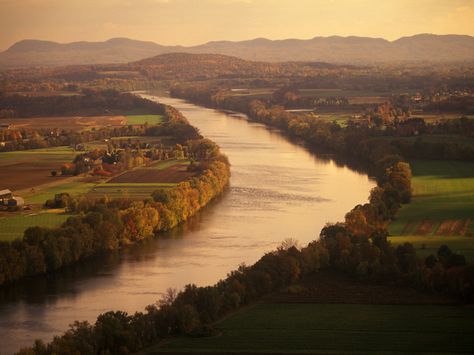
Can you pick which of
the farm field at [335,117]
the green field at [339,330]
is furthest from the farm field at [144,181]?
the farm field at [335,117]

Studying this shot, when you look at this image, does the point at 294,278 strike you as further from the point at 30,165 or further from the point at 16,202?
the point at 30,165

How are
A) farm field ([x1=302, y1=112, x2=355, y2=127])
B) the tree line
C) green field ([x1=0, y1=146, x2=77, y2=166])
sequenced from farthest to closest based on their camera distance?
1. farm field ([x1=302, y1=112, x2=355, y2=127])
2. green field ([x1=0, y1=146, x2=77, y2=166])
3. the tree line

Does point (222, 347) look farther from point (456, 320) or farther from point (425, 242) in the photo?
point (425, 242)

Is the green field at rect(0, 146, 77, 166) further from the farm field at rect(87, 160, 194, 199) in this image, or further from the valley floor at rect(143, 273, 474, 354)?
the valley floor at rect(143, 273, 474, 354)

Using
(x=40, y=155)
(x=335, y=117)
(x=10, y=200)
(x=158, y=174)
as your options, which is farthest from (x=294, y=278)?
(x=335, y=117)

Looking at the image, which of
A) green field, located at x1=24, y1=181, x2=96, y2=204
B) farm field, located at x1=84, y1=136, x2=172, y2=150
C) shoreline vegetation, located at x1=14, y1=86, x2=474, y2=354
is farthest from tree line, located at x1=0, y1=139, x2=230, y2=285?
farm field, located at x1=84, y1=136, x2=172, y2=150

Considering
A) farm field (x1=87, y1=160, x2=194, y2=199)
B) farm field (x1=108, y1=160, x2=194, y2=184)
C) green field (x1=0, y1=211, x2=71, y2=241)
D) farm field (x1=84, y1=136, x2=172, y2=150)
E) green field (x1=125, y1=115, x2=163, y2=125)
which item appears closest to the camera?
green field (x1=0, y1=211, x2=71, y2=241)

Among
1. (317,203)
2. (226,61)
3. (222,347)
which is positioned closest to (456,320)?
(222,347)

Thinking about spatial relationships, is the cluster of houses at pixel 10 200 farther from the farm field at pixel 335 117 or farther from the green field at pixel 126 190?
the farm field at pixel 335 117
